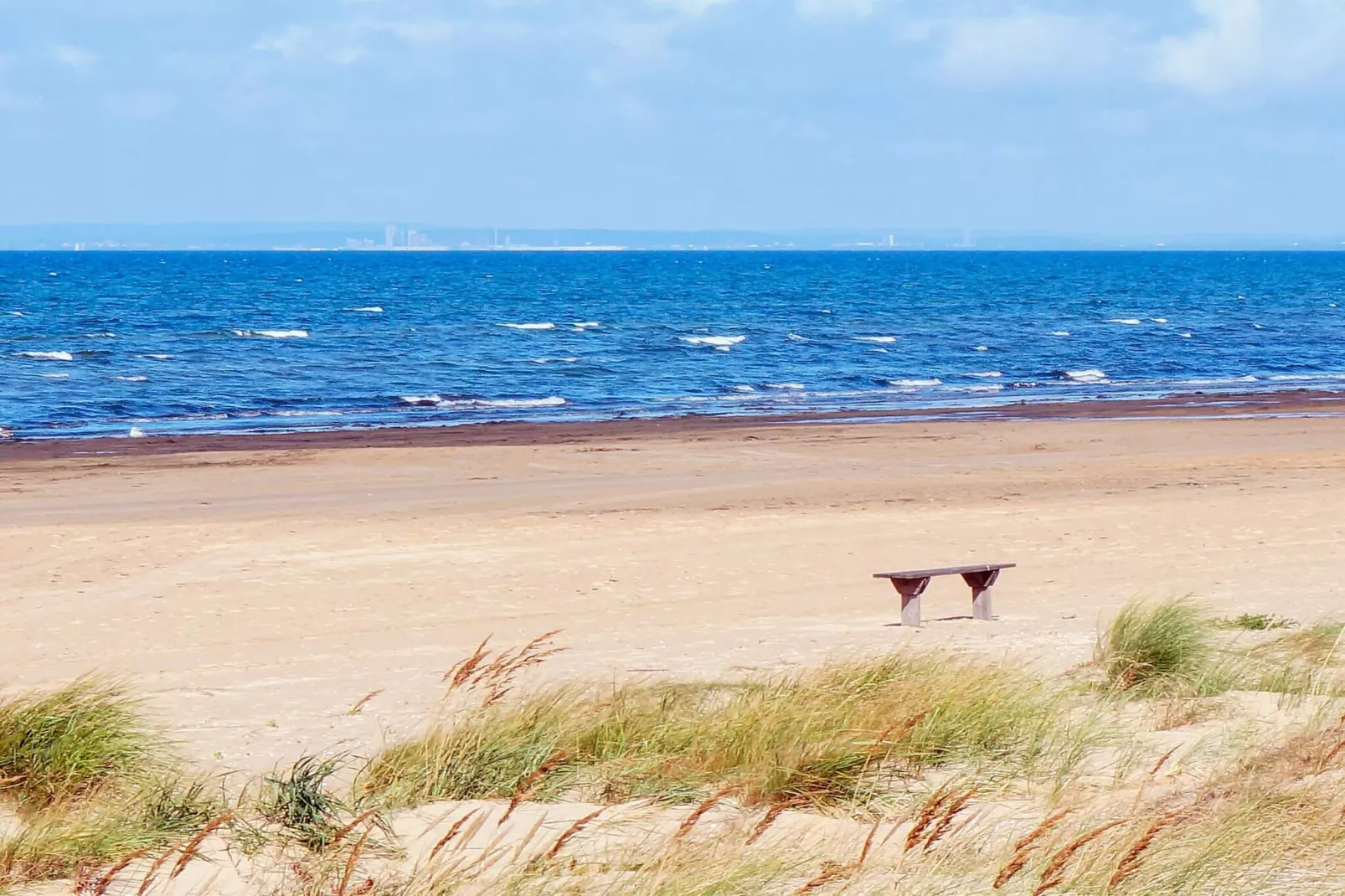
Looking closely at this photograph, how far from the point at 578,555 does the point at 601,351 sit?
31.3 m

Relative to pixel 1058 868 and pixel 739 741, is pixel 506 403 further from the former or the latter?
pixel 1058 868

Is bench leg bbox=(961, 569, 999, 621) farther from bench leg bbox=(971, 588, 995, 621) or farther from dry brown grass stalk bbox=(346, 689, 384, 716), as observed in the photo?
dry brown grass stalk bbox=(346, 689, 384, 716)

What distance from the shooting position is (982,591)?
34.2ft

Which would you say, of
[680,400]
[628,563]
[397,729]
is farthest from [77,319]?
[397,729]

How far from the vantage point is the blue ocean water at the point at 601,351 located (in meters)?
31.2

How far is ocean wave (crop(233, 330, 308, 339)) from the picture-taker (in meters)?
48.3

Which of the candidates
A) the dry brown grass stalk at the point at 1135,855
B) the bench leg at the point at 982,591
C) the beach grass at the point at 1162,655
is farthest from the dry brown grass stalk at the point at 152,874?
the bench leg at the point at 982,591

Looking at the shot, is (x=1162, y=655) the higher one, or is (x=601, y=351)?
(x=1162, y=655)

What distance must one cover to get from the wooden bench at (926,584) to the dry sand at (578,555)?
0.47 ft

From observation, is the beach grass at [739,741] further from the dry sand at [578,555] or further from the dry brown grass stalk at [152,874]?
the dry brown grass stalk at [152,874]

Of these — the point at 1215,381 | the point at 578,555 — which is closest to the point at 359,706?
the point at 578,555


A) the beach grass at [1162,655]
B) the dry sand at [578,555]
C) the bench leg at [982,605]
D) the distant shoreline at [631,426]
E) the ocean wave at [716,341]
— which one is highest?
the beach grass at [1162,655]

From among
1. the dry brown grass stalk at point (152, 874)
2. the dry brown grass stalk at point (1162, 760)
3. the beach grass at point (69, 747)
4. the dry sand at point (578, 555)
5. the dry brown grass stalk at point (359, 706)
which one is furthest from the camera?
the dry sand at point (578, 555)

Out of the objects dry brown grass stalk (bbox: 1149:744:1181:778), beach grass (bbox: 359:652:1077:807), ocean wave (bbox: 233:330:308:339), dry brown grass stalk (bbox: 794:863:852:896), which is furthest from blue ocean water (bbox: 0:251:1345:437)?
dry brown grass stalk (bbox: 794:863:852:896)
